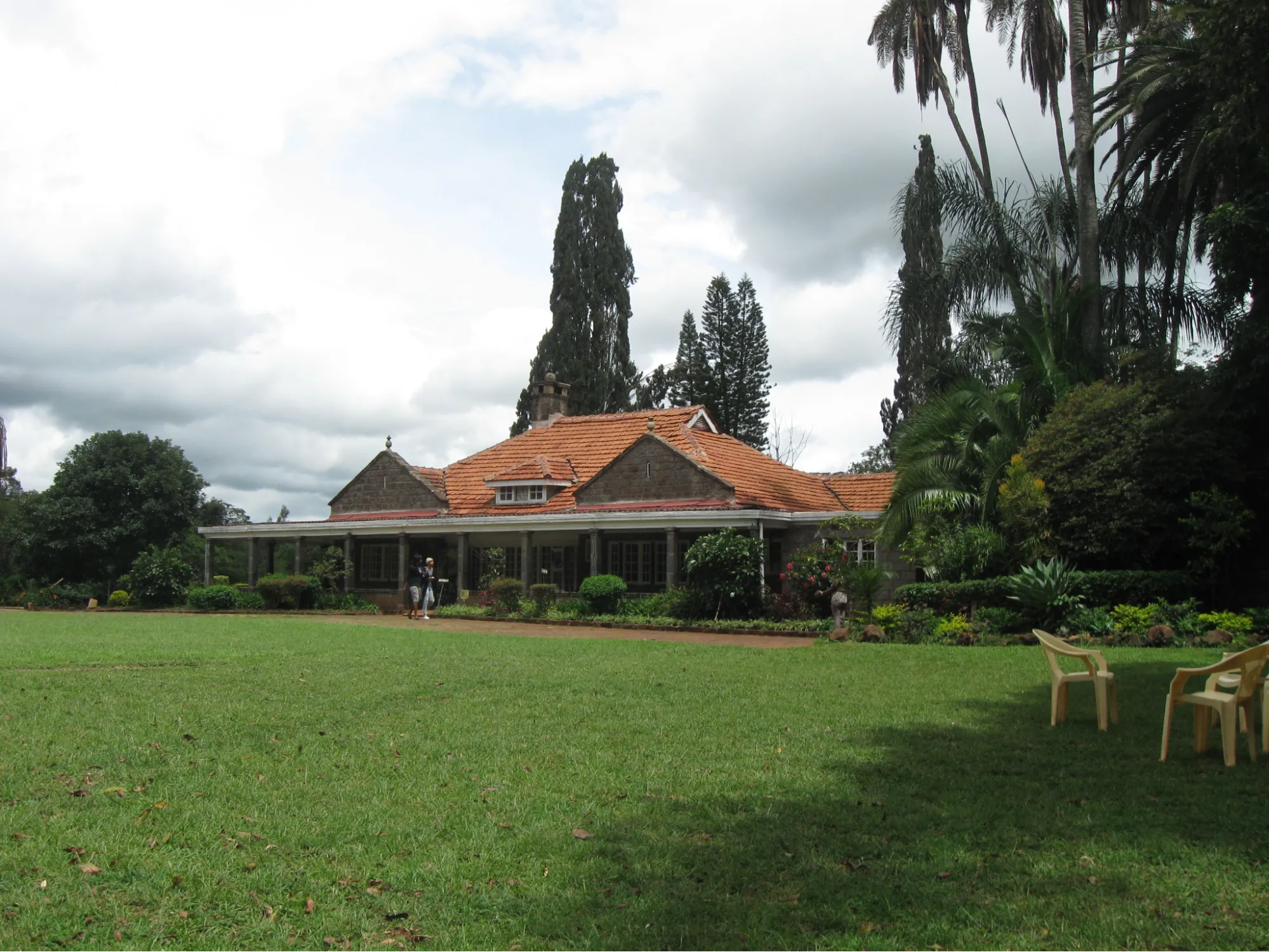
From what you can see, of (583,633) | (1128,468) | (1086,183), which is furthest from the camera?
(1086,183)

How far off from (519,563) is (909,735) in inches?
898

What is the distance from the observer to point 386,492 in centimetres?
3219

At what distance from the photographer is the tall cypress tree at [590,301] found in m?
43.6

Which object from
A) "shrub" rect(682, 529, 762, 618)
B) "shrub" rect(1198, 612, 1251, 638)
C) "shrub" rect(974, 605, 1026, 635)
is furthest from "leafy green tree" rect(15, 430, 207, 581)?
"shrub" rect(1198, 612, 1251, 638)

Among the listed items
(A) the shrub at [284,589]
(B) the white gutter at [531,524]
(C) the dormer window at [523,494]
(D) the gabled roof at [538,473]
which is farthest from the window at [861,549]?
(A) the shrub at [284,589]

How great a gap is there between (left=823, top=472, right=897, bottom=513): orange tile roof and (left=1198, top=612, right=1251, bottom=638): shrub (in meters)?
12.3

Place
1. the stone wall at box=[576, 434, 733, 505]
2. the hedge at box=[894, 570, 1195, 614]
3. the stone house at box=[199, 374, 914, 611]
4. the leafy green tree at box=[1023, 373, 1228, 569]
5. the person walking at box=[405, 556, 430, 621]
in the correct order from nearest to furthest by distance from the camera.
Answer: the hedge at box=[894, 570, 1195, 614] → the leafy green tree at box=[1023, 373, 1228, 569] → the person walking at box=[405, 556, 430, 621] → the stone house at box=[199, 374, 914, 611] → the stone wall at box=[576, 434, 733, 505]

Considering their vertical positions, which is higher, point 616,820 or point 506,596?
point 506,596

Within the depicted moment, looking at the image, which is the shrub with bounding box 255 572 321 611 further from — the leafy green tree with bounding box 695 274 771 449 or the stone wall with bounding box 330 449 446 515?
the leafy green tree with bounding box 695 274 771 449

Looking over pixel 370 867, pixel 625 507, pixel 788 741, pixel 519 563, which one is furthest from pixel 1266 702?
pixel 519 563

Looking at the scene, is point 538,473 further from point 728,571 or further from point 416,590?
point 728,571

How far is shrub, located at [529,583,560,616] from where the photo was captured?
2450 centimetres

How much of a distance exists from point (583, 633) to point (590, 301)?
82.7 ft

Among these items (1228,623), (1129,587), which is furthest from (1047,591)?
(1228,623)
